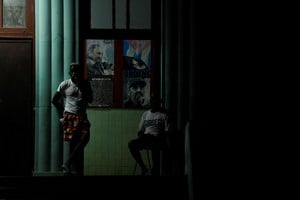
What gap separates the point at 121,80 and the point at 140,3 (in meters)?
1.47

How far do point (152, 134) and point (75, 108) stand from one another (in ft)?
4.45

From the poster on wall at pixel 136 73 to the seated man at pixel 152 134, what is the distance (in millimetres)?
692

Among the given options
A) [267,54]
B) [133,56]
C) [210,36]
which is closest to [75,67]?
[133,56]

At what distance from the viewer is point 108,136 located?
11547mm

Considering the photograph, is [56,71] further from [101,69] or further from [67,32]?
[101,69]

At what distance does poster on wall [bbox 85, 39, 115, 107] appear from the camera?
453 inches

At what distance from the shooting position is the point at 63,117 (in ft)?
34.9

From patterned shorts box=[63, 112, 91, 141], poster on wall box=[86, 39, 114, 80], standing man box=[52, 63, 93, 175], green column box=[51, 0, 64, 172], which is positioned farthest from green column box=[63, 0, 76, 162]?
patterned shorts box=[63, 112, 91, 141]

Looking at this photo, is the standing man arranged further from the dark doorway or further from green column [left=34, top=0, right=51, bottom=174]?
the dark doorway

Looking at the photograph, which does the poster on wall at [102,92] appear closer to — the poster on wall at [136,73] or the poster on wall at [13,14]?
the poster on wall at [136,73]

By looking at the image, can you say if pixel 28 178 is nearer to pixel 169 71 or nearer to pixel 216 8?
pixel 169 71

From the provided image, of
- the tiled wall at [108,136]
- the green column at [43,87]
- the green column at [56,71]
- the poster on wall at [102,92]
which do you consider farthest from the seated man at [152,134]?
the green column at [43,87]

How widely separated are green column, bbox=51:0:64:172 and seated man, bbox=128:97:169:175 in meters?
1.33

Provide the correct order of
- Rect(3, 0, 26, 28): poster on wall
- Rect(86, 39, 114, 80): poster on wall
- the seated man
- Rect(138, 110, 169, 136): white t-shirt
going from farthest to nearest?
Rect(86, 39, 114, 80): poster on wall < Rect(3, 0, 26, 28): poster on wall < Rect(138, 110, 169, 136): white t-shirt < the seated man
